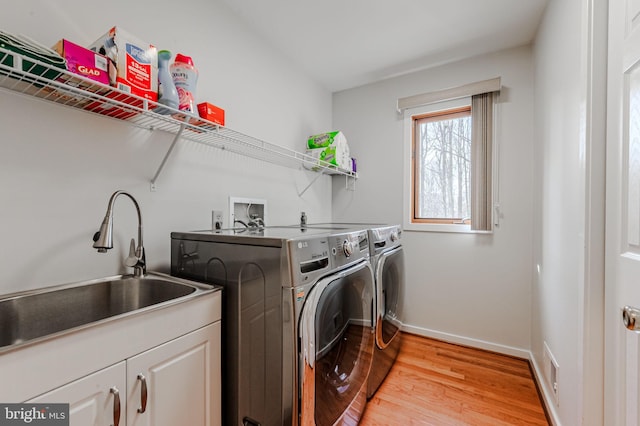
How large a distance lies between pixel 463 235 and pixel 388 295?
1003 mm

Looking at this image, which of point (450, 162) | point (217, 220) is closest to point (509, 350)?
point (450, 162)

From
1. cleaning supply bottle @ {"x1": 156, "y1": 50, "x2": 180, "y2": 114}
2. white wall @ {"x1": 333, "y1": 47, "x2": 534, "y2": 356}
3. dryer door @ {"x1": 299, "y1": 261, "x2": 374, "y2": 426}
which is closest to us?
dryer door @ {"x1": 299, "y1": 261, "x2": 374, "y2": 426}

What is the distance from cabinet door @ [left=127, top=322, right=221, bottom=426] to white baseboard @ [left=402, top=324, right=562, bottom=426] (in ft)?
5.76

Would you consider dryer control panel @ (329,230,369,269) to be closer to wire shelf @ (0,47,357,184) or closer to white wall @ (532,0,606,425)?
wire shelf @ (0,47,357,184)

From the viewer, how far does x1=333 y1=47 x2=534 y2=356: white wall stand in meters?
2.18

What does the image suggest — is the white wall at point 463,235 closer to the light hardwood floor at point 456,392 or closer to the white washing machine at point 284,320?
the light hardwood floor at point 456,392

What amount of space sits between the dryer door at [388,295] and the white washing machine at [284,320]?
337 mm

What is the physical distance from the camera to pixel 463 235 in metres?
2.40

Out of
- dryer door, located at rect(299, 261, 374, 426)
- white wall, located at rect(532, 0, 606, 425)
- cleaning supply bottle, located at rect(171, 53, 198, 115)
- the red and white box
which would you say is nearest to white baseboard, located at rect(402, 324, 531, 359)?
white wall, located at rect(532, 0, 606, 425)

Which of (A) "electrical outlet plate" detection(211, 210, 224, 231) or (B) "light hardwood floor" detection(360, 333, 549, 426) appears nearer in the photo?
(B) "light hardwood floor" detection(360, 333, 549, 426)

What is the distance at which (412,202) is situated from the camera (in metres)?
2.66

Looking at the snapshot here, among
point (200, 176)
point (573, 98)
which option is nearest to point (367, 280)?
point (200, 176)

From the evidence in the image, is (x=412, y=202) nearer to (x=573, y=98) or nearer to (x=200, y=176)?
(x=573, y=98)

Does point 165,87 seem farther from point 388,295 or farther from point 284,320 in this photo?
point 388,295
